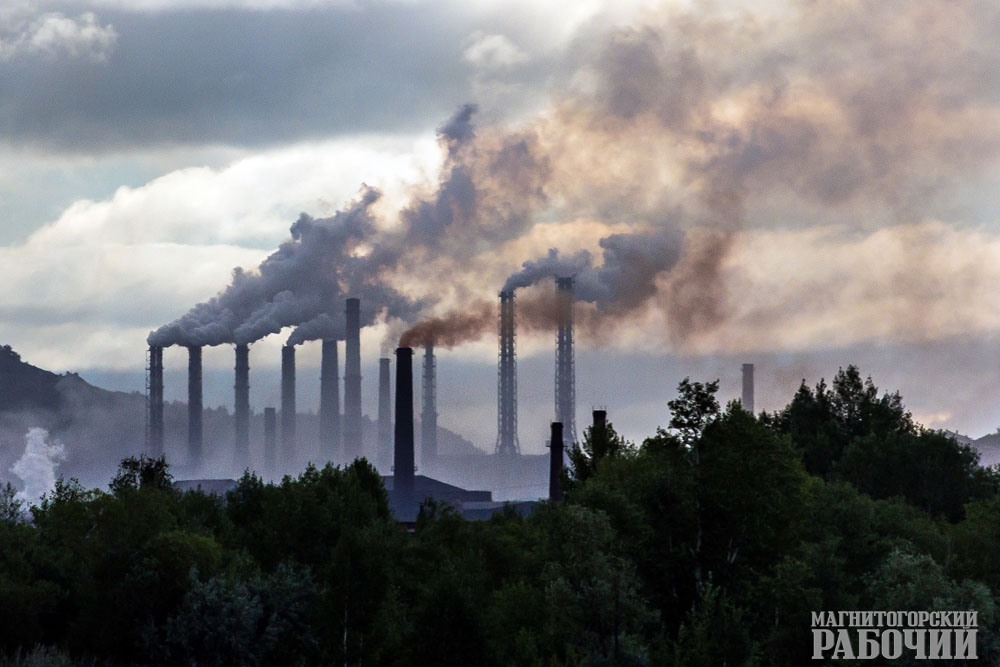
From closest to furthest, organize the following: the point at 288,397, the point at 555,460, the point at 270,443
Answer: the point at 555,460 → the point at 288,397 → the point at 270,443

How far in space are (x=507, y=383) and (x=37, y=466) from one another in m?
67.0

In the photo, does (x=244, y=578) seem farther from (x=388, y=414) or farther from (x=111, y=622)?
(x=388, y=414)

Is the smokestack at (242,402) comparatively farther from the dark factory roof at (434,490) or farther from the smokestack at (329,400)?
the dark factory roof at (434,490)

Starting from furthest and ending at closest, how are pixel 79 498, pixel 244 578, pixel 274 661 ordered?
1. pixel 79 498
2. pixel 244 578
3. pixel 274 661

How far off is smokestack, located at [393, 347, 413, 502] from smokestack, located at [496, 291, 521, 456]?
2878 cm

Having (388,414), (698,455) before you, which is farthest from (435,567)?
(388,414)

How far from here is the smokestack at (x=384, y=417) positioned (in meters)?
190

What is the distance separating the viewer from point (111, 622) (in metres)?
41.2

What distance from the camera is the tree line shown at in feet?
122

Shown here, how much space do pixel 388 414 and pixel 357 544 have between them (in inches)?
5913

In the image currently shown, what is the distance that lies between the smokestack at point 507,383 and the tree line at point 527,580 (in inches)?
3297

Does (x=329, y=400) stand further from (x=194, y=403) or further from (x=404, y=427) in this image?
(x=404, y=427)

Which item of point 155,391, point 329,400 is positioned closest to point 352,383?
point 329,400

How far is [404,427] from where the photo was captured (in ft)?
351
